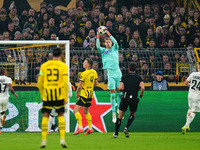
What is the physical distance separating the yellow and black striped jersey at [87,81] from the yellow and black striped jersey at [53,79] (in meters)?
3.21

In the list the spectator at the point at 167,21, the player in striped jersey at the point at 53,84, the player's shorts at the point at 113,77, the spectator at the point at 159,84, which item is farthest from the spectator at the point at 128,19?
the player in striped jersey at the point at 53,84

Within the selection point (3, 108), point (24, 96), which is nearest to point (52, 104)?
point (3, 108)

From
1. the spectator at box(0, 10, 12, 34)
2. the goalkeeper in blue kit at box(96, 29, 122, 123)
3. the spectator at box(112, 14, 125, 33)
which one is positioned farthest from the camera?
the spectator at box(0, 10, 12, 34)

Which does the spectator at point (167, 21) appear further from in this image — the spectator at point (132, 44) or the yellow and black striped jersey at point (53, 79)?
the yellow and black striped jersey at point (53, 79)

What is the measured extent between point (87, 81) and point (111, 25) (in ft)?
19.7

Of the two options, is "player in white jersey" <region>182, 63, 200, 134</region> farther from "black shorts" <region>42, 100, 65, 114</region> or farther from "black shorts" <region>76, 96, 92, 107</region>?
"black shorts" <region>42, 100, 65, 114</region>

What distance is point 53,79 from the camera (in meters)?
8.44

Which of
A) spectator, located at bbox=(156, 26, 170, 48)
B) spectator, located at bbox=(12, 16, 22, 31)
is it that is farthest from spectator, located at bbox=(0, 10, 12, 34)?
spectator, located at bbox=(156, 26, 170, 48)

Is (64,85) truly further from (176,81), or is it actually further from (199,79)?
(176,81)

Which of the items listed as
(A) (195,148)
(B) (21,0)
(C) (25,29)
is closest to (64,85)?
(A) (195,148)

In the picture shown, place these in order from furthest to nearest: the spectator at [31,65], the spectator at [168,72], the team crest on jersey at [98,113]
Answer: the spectator at [168,72] → the team crest on jersey at [98,113] → the spectator at [31,65]

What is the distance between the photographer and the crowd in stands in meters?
17.0

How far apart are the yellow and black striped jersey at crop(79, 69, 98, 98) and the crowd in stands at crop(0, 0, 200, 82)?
4.45m

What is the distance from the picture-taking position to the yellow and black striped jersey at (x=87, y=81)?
38.4 feet
